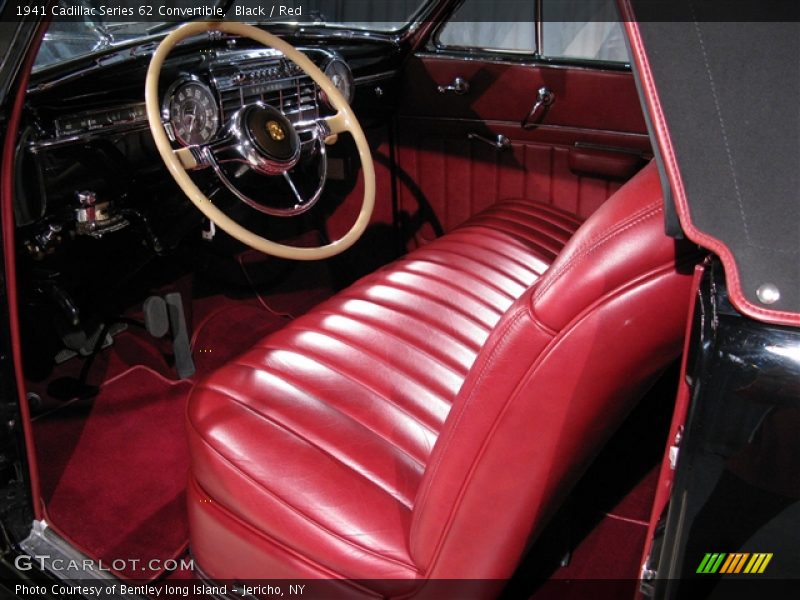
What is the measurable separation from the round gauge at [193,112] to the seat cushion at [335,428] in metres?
0.44

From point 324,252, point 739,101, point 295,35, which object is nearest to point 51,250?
point 324,252

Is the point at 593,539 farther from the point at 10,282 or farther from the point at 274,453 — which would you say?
the point at 10,282

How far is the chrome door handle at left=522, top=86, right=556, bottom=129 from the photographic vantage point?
6.77 feet

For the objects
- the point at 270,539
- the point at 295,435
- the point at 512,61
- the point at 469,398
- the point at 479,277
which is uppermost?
the point at 512,61

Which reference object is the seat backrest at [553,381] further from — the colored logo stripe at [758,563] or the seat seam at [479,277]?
the seat seam at [479,277]

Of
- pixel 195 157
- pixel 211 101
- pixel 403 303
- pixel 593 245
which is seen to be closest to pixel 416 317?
pixel 403 303

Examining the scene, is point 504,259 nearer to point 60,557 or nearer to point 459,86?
point 459,86

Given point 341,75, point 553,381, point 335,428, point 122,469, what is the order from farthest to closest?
point 341,75 < point 122,469 < point 335,428 < point 553,381

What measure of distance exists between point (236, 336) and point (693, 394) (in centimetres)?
176

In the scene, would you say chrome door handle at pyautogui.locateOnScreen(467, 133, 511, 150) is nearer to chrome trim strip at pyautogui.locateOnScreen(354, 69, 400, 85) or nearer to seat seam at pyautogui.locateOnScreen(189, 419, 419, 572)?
chrome trim strip at pyautogui.locateOnScreen(354, 69, 400, 85)

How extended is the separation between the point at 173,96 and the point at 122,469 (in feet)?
2.88

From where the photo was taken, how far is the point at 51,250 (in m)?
1.46

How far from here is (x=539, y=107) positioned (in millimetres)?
2086

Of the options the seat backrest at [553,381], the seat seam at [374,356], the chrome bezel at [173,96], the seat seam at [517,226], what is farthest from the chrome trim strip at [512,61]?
the seat backrest at [553,381]
